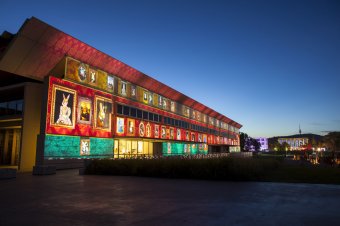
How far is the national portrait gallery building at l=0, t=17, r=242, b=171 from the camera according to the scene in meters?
27.0

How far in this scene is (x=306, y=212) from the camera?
23.9 feet

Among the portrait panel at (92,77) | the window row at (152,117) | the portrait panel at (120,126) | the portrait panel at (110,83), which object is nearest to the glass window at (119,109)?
the window row at (152,117)

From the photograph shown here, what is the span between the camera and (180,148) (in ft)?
185

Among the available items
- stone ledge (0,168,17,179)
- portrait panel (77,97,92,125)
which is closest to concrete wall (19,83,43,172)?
portrait panel (77,97,92,125)

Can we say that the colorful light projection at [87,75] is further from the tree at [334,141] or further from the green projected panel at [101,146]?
the tree at [334,141]

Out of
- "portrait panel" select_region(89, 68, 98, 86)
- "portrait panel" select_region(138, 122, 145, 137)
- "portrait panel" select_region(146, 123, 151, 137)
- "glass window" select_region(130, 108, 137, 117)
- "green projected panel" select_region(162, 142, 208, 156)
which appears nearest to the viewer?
"portrait panel" select_region(89, 68, 98, 86)

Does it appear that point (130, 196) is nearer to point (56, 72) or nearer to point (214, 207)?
point (214, 207)

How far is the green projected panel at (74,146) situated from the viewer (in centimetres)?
2748

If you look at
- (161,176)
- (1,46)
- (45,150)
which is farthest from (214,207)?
(1,46)

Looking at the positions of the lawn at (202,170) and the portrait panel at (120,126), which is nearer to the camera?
the lawn at (202,170)

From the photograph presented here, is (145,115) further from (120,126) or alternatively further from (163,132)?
(120,126)

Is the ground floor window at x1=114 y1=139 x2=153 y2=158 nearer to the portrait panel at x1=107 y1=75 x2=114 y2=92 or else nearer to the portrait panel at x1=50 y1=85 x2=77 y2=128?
the portrait panel at x1=107 y1=75 x2=114 y2=92

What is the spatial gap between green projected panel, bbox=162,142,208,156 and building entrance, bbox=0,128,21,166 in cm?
2377

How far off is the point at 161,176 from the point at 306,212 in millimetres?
11860
